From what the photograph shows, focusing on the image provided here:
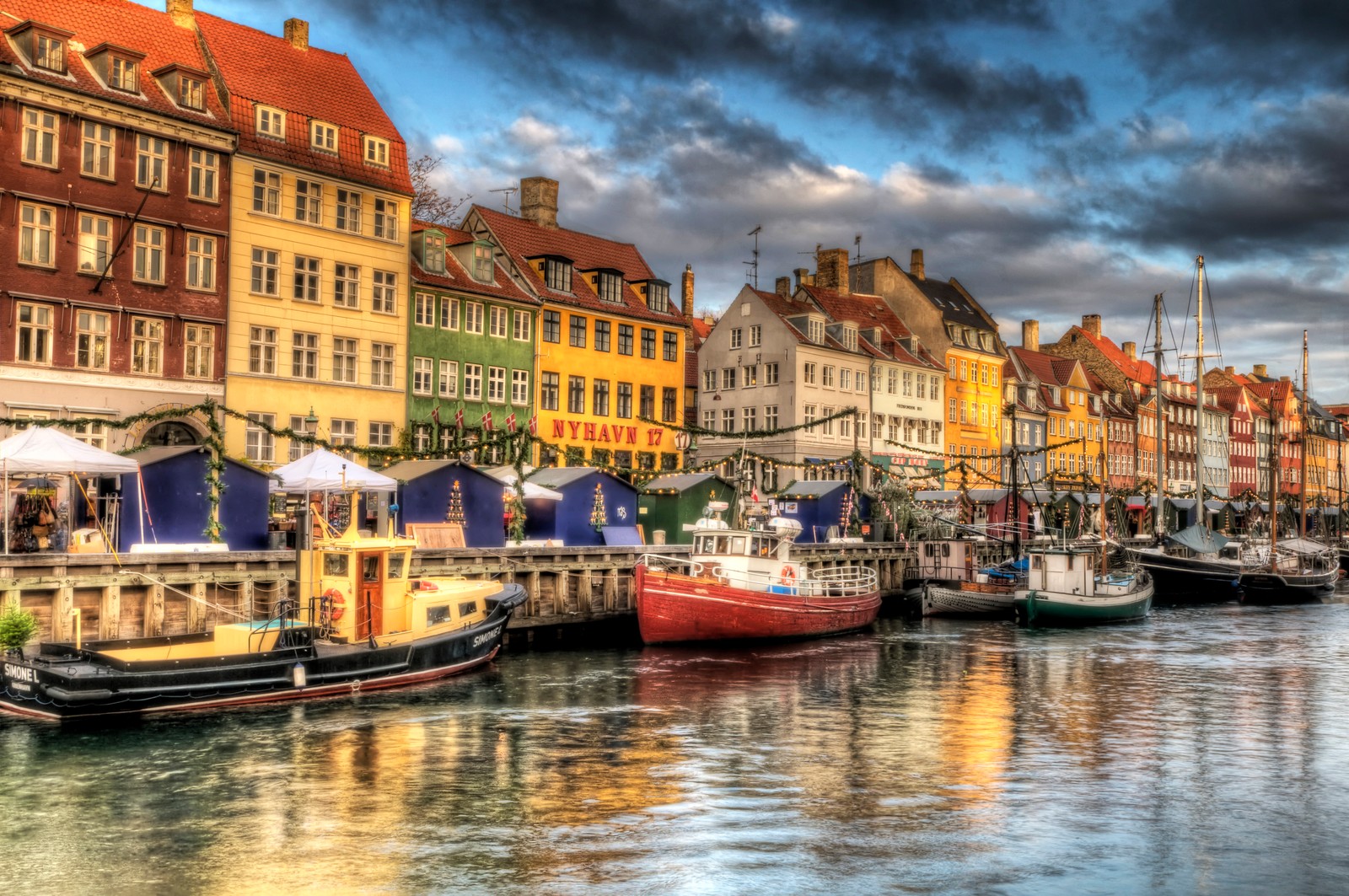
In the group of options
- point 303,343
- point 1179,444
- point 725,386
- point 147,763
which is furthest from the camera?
point 1179,444

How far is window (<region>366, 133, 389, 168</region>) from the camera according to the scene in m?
50.4

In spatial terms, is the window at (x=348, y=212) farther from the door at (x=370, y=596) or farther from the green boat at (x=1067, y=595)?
the green boat at (x=1067, y=595)

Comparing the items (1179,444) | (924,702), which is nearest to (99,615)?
(924,702)

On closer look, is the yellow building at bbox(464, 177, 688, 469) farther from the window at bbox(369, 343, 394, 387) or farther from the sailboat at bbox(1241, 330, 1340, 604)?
the sailboat at bbox(1241, 330, 1340, 604)

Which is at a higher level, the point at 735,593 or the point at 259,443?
the point at 259,443

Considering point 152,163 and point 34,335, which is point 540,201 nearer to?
point 152,163

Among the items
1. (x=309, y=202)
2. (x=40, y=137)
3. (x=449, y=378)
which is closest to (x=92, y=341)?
(x=40, y=137)

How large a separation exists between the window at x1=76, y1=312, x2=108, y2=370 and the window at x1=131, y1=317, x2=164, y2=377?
892 mm

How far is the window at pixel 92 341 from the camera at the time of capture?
40.7m

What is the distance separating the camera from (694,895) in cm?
1402

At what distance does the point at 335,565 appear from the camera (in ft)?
92.7

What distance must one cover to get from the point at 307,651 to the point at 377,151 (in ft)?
96.5

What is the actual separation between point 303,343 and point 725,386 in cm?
3076

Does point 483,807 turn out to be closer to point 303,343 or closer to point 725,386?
point 303,343
